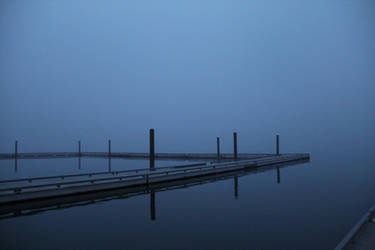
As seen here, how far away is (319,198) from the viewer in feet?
33.9

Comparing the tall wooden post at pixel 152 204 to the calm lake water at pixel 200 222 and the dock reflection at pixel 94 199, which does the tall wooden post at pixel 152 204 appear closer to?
the dock reflection at pixel 94 199

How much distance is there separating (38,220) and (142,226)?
3.04 m

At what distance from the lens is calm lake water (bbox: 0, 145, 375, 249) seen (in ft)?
19.8

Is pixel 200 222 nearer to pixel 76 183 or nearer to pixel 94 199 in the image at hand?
pixel 94 199

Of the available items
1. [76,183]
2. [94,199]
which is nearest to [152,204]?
[94,199]

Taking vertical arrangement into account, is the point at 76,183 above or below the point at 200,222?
above

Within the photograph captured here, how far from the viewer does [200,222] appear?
7570 mm

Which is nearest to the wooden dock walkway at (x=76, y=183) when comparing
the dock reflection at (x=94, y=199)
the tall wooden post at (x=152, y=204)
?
the dock reflection at (x=94, y=199)

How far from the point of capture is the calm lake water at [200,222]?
6035 millimetres

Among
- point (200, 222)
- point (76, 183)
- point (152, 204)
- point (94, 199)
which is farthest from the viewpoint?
point (76, 183)

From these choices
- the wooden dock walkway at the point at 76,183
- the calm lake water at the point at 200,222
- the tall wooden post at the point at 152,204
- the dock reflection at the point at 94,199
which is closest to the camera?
the calm lake water at the point at 200,222

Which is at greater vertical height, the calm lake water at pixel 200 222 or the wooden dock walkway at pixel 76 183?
the wooden dock walkway at pixel 76 183

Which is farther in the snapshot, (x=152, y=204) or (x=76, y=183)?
(x=76, y=183)

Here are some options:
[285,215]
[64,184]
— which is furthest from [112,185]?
[285,215]
